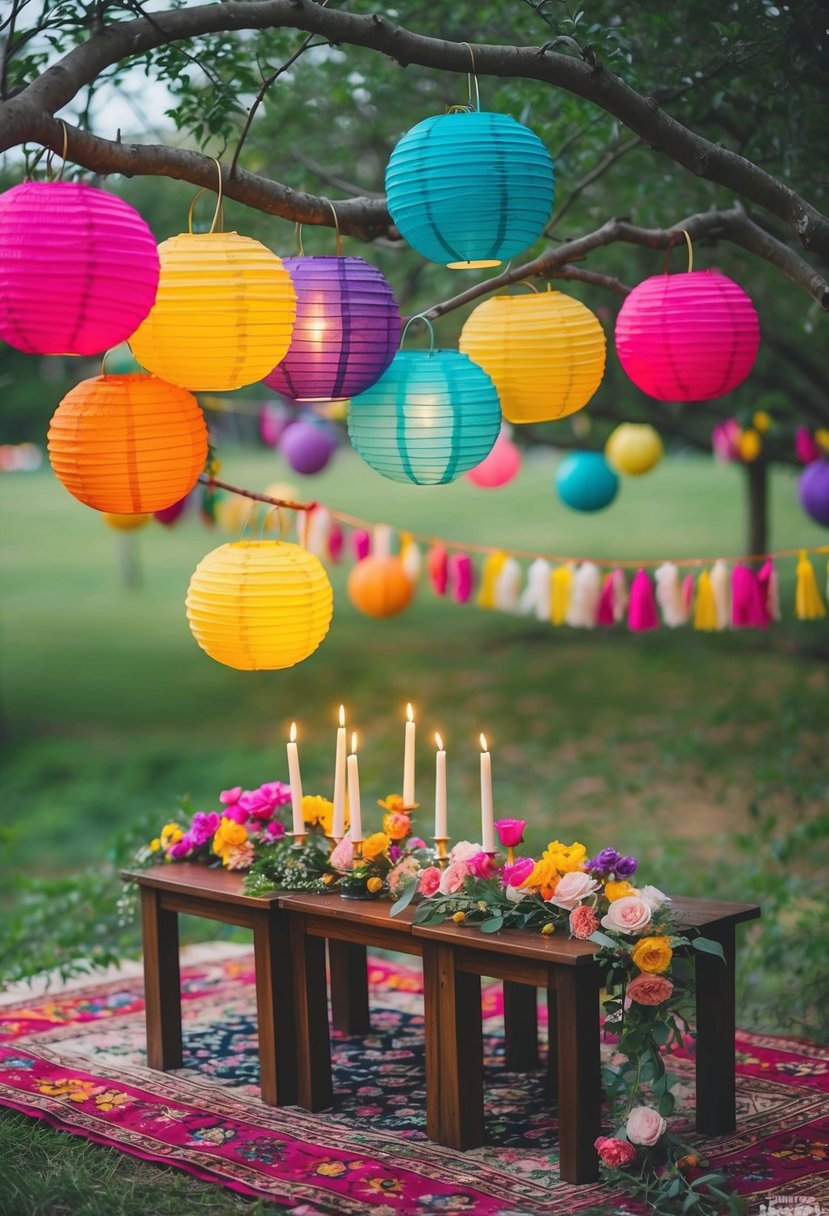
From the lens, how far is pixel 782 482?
21828mm

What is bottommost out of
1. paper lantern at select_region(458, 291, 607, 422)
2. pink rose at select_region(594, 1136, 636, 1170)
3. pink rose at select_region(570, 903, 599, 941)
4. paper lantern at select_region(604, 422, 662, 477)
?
pink rose at select_region(594, 1136, 636, 1170)

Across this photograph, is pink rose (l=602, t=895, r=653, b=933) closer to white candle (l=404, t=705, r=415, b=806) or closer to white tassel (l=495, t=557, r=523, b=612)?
white candle (l=404, t=705, r=415, b=806)

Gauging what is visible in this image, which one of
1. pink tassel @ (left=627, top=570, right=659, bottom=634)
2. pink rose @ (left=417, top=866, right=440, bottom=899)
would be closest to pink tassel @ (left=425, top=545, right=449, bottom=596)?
pink tassel @ (left=627, top=570, right=659, bottom=634)

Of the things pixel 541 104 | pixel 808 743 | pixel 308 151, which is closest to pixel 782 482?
pixel 808 743

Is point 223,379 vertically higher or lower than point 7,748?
higher

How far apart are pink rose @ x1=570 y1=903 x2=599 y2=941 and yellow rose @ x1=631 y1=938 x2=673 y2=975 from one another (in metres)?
0.14

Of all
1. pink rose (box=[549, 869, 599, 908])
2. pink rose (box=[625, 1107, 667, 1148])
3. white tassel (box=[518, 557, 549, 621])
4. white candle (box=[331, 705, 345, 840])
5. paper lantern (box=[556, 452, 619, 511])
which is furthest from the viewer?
paper lantern (box=[556, 452, 619, 511])

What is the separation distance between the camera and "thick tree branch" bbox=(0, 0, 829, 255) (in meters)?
3.47

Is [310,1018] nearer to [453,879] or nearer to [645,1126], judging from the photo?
[453,879]

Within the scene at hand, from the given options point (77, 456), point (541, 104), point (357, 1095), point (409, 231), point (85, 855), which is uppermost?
point (541, 104)

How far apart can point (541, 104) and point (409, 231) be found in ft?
7.78

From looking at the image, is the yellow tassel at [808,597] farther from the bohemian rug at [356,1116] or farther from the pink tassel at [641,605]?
the bohemian rug at [356,1116]

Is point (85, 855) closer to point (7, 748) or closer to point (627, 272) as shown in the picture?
point (7, 748)

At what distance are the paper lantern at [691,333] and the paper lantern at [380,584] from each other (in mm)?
4338
